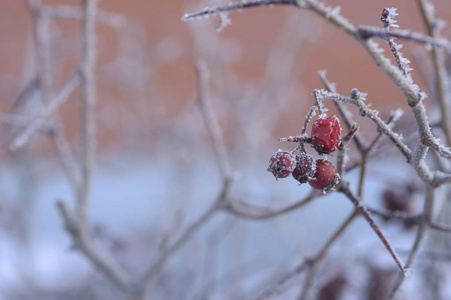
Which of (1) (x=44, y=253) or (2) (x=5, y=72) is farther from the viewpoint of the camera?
(2) (x=5, y=72)

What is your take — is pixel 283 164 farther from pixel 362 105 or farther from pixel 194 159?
pixel 194 159

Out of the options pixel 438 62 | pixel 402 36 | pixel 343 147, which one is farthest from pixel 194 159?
pixel 402 36

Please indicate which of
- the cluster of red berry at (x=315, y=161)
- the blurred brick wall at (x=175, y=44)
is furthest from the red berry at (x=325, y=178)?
the blurred brick wall at (x=175, y=44)

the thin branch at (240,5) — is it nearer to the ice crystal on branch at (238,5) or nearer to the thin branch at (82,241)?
the ice crystal on branch at (238,5)

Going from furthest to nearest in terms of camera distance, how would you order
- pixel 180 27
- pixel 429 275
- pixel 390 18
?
1. pixel 180 27
2. pixel 429 275
3. pixel 390 18

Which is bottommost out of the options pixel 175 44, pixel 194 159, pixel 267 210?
pixel 267 210

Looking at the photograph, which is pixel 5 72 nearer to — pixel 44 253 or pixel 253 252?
pixel 44 253

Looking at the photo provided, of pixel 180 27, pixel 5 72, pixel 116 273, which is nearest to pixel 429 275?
pixel 116 273

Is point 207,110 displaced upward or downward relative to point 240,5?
upward
